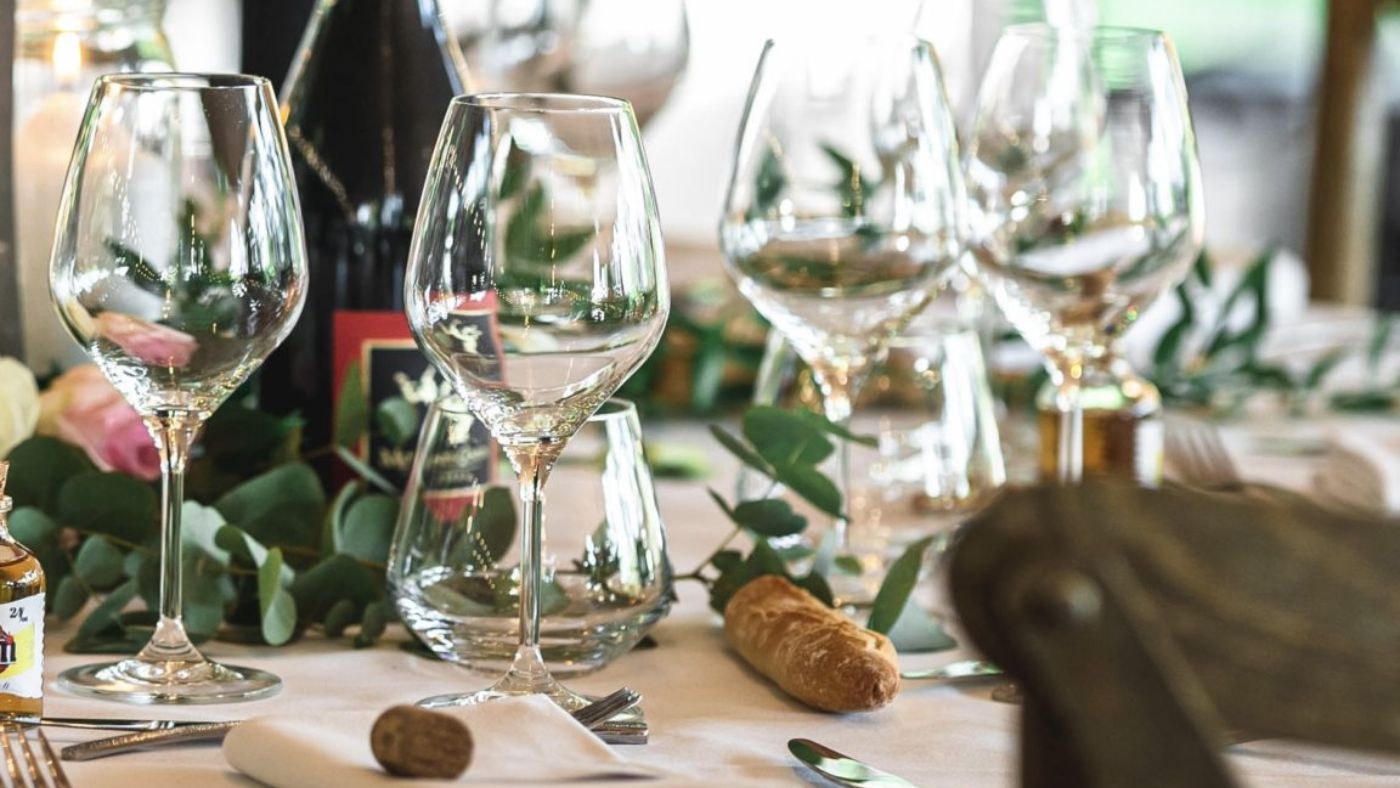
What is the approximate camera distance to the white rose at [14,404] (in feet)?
3.04

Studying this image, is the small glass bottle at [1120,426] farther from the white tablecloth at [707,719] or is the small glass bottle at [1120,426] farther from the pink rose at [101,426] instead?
the pink rose at [101,426]

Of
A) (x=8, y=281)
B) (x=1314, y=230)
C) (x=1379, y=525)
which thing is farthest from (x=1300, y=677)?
(x=1314, y=230)

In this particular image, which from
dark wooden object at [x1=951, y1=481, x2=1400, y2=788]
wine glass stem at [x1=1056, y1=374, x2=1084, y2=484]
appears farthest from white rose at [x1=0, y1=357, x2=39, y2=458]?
dark wooden object at [x1=951, y1=481, x2=1400, y2=788]

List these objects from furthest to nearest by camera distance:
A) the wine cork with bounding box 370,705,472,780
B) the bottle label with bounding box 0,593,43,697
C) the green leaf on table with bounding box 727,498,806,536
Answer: the green leaf on table with bounding box 727,498,806,536 → the bottle label with bounding box 0,593,43,697 → the wine cork with bounding box 370,705,472,780

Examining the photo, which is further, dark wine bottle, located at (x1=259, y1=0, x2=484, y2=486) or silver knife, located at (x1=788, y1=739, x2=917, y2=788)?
dark wine bottle, located at (x1=259, y1=0, x2=484, y2=486)

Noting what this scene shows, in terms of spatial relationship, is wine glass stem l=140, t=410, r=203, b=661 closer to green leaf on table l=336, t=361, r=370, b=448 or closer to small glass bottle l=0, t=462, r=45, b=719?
small glass bottle l=0, t=462, r=45, b=719

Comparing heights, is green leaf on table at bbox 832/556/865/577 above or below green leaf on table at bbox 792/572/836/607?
below

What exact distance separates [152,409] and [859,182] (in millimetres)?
428

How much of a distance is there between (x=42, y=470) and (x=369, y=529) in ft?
0.57

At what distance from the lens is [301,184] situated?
1141 millimetres

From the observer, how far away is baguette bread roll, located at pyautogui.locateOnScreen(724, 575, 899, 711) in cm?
75

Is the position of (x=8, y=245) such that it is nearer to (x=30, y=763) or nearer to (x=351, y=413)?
(x=351, y=413)

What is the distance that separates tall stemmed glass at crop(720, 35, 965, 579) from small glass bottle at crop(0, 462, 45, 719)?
0.43m

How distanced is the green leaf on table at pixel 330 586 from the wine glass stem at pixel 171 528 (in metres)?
0.10
